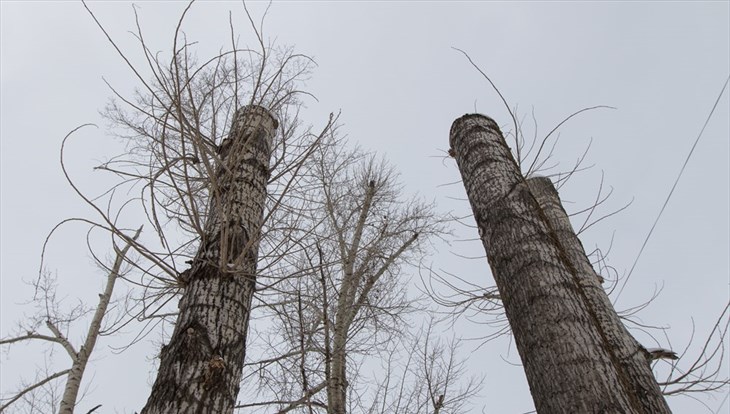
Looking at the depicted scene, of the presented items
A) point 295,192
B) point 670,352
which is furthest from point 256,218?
point 670,352

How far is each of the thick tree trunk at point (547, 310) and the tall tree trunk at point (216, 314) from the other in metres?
1.12

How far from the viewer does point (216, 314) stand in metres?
1.78

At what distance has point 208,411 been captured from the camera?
60.2 inches

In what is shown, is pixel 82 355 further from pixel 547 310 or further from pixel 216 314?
pixel 547 310

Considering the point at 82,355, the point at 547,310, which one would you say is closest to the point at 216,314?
the point at 547,310

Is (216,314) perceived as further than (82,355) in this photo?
No

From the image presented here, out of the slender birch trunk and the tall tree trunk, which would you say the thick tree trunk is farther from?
the slender birch trunk

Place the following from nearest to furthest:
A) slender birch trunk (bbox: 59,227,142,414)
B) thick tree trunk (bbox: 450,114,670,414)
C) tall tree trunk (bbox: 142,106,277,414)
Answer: tall tree trunk (bbox: 142,106,277,414) → thick tree trunk (bbox: 450,114,670,414) → slender birch trunk (bbox: 59,227,142,414)

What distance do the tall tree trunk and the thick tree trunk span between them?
112 cm

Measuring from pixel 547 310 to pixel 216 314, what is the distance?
4.23ft

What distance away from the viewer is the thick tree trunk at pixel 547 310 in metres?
1.69

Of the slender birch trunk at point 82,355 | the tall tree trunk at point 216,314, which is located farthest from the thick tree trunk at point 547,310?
the slender birch trunk at point 82,355

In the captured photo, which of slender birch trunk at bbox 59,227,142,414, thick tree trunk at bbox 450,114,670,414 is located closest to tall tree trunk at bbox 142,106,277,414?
thick tree trunk at bbox 450,114,670,414

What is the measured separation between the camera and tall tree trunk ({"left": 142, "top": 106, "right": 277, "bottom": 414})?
5.14 ft
